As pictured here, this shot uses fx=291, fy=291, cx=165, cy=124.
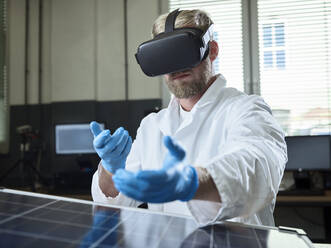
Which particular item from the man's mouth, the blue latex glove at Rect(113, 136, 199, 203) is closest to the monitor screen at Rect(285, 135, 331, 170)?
the man's mouth

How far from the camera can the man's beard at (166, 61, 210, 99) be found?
1.16m

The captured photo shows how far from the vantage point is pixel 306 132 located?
2791 millimetres

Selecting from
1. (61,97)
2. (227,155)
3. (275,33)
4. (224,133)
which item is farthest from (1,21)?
(227,155)

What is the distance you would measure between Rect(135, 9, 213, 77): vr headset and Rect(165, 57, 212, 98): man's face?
0.19 m

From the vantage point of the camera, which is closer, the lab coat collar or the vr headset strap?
the vr headset strap

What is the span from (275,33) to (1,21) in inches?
124

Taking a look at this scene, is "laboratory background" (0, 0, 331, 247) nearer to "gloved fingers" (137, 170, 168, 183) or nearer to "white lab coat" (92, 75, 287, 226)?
"white lab coat" (92, 75, 287, 226)

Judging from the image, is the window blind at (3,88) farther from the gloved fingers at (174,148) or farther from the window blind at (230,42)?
the gloved fingers at (174,148)

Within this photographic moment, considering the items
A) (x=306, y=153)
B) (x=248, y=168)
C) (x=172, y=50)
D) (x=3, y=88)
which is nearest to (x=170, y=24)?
(x=172, y=50)

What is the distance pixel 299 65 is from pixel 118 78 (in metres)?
1.88

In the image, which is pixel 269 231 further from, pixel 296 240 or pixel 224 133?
pixel 224 133

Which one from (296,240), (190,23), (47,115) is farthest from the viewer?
(47,115)

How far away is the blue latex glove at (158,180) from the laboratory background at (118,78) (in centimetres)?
215

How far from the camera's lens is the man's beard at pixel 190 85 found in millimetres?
1160
